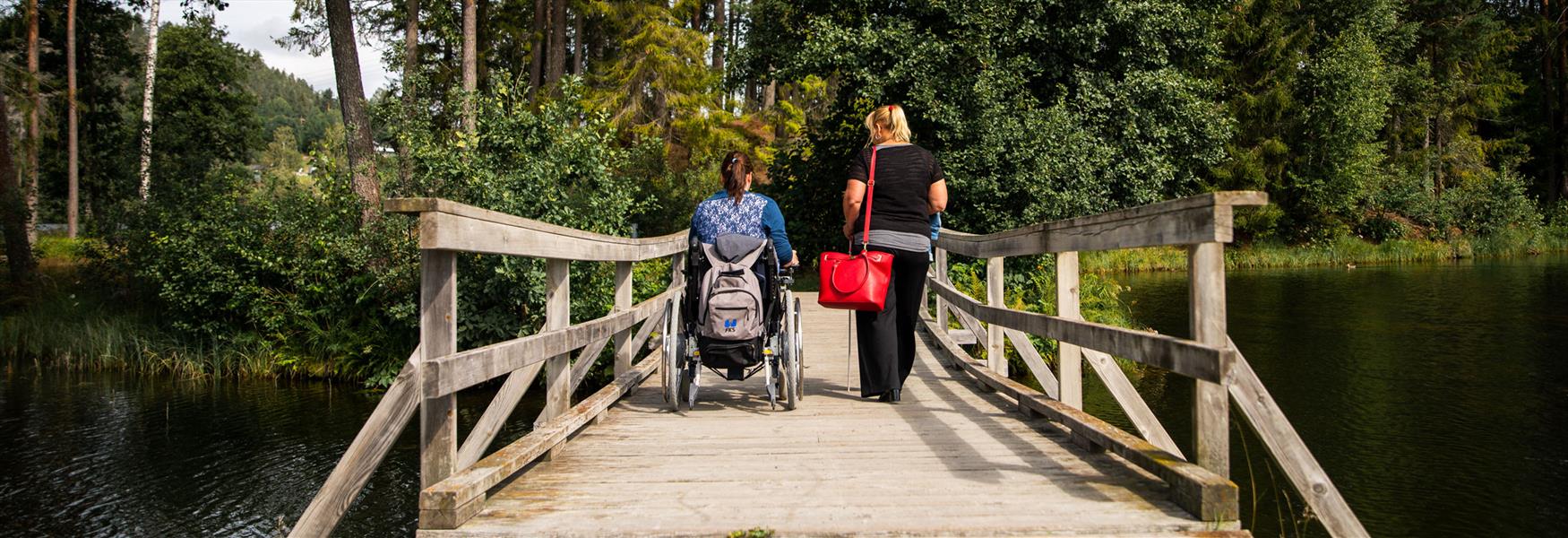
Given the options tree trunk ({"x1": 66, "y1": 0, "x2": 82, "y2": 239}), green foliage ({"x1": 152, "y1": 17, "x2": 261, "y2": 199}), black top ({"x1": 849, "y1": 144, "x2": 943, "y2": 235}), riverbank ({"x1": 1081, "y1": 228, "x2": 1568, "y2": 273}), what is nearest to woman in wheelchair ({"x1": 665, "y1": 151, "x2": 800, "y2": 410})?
black top ({"x1": 849, "y1": 144, "x2": 943, "y2": 235})

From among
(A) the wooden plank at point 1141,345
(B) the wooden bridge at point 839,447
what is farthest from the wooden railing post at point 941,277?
(A) the wooden plank at point 1141,345

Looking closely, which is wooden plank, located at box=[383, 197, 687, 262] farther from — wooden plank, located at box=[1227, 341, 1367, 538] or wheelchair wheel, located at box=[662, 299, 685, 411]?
wooden plank, located at box=[1227, 341, 1367, 538]

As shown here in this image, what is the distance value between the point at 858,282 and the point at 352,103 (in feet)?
34.4

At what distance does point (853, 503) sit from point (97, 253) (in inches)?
593

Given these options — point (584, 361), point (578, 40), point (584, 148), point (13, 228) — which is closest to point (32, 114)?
point (13, 228)

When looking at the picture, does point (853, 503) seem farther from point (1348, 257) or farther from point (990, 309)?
point (1348, 257)

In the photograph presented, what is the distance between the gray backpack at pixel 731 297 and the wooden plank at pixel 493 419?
984mm

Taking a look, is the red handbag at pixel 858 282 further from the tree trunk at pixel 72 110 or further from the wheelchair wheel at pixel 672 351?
the tree trunk at pixel 72 110

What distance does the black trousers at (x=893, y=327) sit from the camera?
5.60 metres

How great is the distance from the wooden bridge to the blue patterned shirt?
603mm

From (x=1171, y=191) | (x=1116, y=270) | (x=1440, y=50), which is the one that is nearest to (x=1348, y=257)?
(x=1116, y=270)

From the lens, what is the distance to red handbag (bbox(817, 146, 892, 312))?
526 centimetres

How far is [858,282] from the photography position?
5.25 meters

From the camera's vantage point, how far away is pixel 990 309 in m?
5.89
